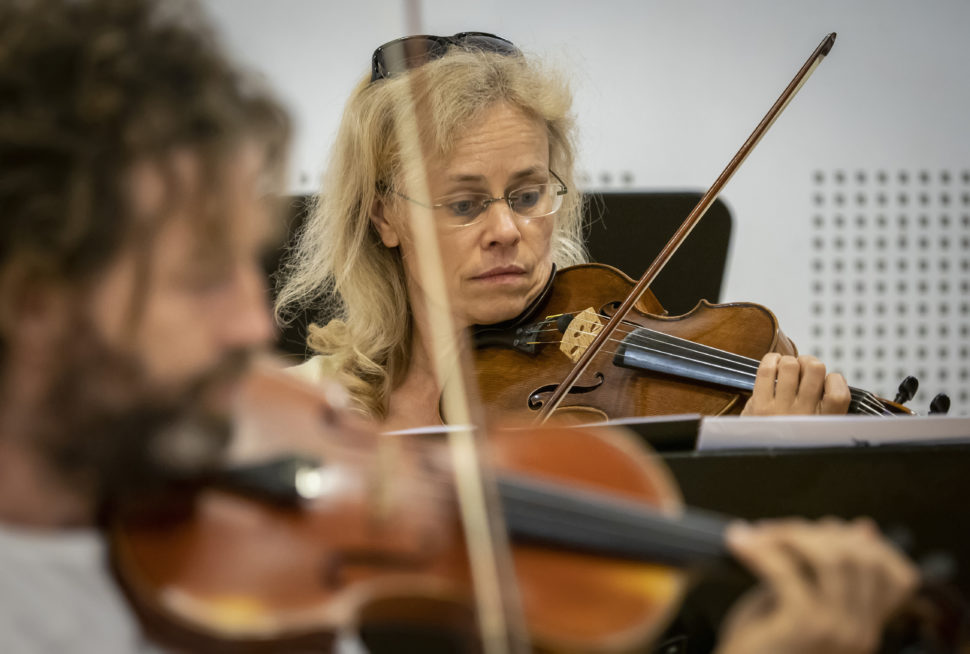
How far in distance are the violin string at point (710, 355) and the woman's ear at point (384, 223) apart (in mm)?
415

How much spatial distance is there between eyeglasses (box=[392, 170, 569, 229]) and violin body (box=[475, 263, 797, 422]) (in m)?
0.13

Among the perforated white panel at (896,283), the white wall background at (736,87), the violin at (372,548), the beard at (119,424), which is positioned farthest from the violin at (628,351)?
the perforated white panel at (896,283)

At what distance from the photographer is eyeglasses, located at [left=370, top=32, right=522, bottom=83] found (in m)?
1.36

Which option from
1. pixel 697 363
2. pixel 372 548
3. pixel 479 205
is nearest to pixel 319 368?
pixel 479 205

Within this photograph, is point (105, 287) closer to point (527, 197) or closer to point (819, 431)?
point (819, 431)

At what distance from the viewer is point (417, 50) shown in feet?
4.41

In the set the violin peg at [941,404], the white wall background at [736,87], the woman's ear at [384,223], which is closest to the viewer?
the violin peg at [941,404]

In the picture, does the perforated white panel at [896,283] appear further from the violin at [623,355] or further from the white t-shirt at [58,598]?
the white t-shirt at [58,598]

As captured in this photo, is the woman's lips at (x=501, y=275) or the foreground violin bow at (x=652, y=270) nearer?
the foreground violin bow at (x=652, y=270)

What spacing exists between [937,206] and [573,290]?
149cm

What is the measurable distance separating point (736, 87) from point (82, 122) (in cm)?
201

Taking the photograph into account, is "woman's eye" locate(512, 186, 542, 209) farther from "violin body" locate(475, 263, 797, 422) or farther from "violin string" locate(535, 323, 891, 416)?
"violin string" locate(535, 323, 891, 416)

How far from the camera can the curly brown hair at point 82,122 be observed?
44cm

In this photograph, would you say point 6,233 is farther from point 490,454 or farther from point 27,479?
point 490,454
